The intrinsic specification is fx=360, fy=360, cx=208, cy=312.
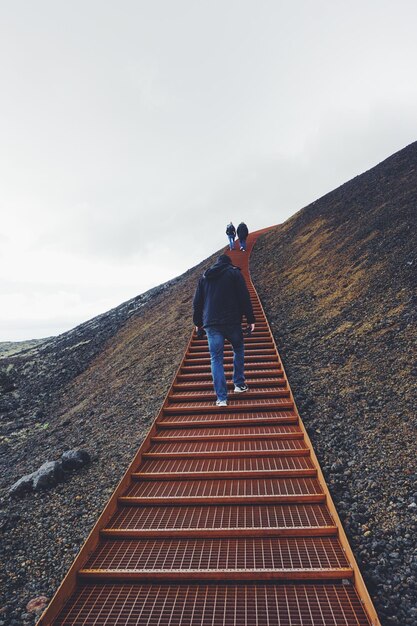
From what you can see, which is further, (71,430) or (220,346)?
(71,430)

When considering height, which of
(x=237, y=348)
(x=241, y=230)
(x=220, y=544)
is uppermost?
(x=241, y=230)

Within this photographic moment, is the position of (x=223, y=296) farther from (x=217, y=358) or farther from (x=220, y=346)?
(x=217, y=358)

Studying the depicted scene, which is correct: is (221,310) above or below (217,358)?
above

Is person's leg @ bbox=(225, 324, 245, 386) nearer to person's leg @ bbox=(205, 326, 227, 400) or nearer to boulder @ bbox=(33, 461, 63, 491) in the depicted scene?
person's leg @ bbox=(205, 326, 227, 400)

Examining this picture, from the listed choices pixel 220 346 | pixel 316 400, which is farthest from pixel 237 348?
pixel 316 400

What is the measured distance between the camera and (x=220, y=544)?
3.00 m

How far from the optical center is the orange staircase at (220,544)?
2424 mm

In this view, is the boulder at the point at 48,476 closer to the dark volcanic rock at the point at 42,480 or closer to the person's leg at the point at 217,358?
the dark volcanic rock at the point at 42,480

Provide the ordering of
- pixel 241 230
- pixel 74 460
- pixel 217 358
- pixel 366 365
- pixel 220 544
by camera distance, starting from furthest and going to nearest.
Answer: pixel 241 230
pixel 366 365
pixel 217 358
pixel 74 460
pixel 220 544

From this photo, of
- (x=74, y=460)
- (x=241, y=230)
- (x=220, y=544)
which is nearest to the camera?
(x=220, y=544)

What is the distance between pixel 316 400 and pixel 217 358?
5.26 ft

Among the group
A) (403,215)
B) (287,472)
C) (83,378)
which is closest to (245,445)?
(287,472)

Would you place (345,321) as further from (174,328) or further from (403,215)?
Answer: (403,215)

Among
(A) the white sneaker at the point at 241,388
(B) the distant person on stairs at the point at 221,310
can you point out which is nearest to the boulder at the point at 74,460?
A: (B) the distant person on stairs at the point at 221,310
